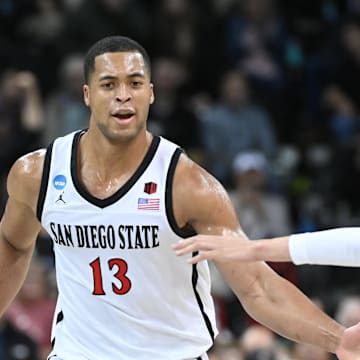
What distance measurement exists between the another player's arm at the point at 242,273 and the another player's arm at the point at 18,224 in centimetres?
87

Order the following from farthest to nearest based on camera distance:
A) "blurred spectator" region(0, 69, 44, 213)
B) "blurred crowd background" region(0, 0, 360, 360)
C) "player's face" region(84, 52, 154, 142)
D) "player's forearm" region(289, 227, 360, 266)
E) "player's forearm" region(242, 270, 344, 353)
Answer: "blurred spectator" region(0, 69, 44, 213) → "blurred crowd background" region(0, 0, 360, 360) → "player's face" region(84, 52, 154, 142) → "player's forearm" region(242, 270, 344, 353) → "player's forearm" region(289, 227, 360, 266)

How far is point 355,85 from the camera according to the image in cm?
1437

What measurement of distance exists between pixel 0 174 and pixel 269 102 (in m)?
3.57

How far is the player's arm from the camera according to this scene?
532 centimetres

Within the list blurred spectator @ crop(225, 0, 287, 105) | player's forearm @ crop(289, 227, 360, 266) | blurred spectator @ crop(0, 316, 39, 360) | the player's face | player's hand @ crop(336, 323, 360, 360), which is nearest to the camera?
player's forearm @ crop(289, 227, 360, 266)

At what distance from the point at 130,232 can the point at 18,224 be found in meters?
0.86

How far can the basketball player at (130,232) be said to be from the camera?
6.27 meters

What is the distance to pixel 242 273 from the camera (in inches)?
245

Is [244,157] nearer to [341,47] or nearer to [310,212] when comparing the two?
[310,212]

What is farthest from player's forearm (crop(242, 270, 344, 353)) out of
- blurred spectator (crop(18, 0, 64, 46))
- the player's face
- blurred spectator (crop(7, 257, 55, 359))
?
blurred spectator (crop(18, 0, 64, 46))

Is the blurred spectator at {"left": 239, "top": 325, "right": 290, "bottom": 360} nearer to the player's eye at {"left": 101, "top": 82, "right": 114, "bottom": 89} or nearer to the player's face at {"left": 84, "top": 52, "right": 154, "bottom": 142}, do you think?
the player's face at {"left": 84, "top": 52, "right": 154, "bottom": 142}

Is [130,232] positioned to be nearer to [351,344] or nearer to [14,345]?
[351,344]

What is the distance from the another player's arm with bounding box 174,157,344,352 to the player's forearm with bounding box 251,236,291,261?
33.0 inches

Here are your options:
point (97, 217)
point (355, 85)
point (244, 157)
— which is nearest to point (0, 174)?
point (244, 157)
